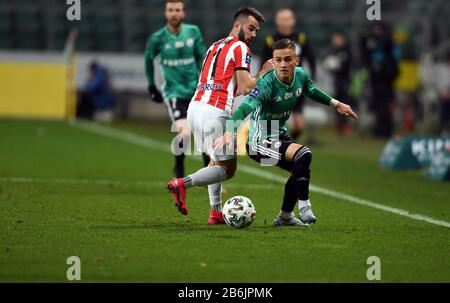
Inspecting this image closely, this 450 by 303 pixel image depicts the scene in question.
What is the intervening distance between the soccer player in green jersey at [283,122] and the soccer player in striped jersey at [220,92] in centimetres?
21

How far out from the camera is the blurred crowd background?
2673cm

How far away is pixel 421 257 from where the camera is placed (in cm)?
820

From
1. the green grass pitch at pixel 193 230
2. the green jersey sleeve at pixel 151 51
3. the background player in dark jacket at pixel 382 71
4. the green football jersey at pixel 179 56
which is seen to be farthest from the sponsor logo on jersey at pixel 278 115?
the background player in dark jacket at pixel 382 71

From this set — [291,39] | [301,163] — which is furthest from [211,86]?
[291,39]

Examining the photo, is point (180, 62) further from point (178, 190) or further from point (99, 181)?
point (178, 190)

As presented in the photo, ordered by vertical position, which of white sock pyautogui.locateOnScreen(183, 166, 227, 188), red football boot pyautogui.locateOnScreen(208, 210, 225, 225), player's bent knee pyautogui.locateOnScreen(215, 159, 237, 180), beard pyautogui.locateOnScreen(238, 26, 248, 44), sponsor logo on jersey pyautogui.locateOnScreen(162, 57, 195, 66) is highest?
beard pyautogui.locateOnScreen(238, 26, 248, 44)

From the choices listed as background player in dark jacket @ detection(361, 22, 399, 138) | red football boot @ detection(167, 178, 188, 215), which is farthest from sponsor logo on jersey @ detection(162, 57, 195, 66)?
background player in dark jacket @ detection(361, 22, 399, 138)

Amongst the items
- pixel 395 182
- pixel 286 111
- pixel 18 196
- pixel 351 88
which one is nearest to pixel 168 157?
pixel 395 182

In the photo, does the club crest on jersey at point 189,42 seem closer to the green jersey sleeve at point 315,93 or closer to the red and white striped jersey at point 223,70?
the red and white striped jersey at point 223,70

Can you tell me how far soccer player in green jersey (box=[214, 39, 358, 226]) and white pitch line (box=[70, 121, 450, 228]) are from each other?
159cm

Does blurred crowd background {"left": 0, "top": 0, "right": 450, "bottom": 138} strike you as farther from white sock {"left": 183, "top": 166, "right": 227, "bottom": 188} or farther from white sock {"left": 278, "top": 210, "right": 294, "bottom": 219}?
white sock {"left": 183, "top": 166, "right": 227, "bottom": 188}

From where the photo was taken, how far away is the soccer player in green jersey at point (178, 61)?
504 inches
